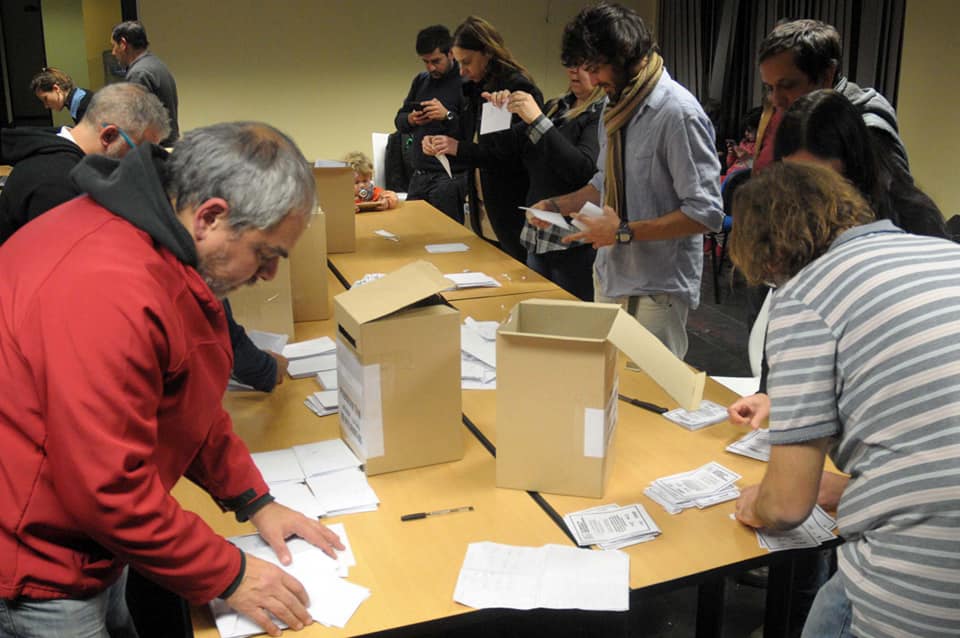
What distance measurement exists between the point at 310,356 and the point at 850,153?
1.52m

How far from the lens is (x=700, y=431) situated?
6.44 feet

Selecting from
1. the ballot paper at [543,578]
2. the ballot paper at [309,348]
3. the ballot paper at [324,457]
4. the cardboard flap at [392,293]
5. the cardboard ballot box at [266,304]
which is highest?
the cardboard flap at [392,293]

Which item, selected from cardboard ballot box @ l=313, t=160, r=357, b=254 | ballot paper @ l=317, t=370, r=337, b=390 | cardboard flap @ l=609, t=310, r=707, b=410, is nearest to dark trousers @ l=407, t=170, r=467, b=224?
cardboard ballot box @ l=313, t=160, r=357, b=254

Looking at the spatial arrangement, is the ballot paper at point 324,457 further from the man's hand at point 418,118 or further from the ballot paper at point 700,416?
the man's hand at point 418,118

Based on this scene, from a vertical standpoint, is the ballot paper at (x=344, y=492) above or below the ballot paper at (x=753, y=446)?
below

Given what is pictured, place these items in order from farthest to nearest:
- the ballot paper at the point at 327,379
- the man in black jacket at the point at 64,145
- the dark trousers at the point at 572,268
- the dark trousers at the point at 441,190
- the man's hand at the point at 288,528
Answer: the dark trousers at the point at 441,190, the dark trousers at the point at 572,268, the man in black jacket at the point at 64,145, the ballot paper at the point at 327,379, the man's hand at the point at 288,528

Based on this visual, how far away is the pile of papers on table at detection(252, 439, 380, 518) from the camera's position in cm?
164

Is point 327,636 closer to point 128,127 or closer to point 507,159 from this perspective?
point 128,127

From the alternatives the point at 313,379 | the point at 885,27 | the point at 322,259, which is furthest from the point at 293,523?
the point at 885,27

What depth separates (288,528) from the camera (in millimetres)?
1500

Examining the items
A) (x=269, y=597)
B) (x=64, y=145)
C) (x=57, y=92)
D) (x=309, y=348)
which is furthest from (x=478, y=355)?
(x=57, y=92)

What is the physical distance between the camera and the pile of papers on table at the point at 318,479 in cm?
Result: 164

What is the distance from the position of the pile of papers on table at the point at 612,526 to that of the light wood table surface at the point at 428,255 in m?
1.41

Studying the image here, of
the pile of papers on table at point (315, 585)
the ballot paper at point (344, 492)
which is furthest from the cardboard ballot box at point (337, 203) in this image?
the pile of papers on table at point (315, 585)
